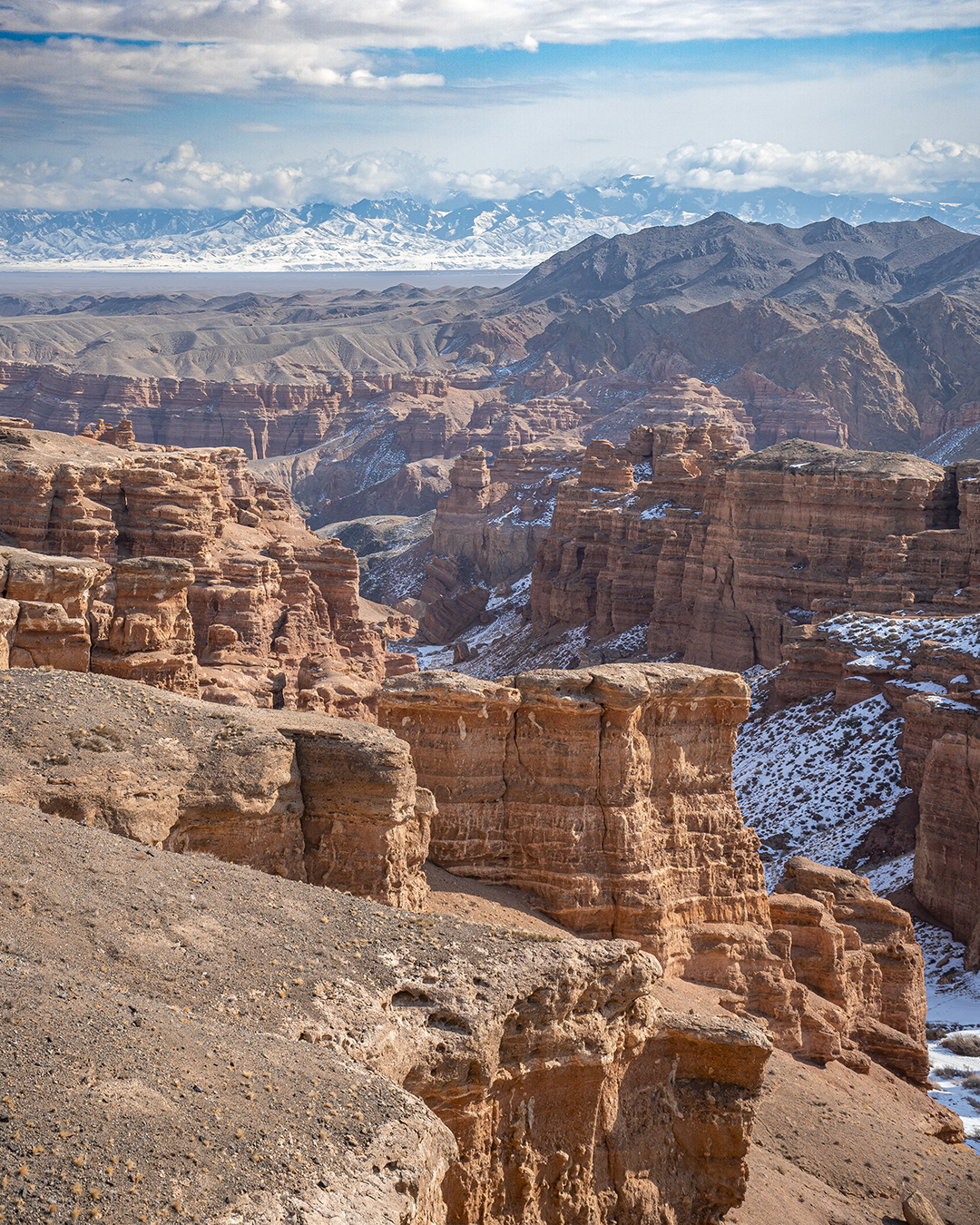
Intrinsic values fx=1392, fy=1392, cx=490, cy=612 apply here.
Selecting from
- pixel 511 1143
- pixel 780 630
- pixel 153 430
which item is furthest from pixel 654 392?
pixel 511 1143

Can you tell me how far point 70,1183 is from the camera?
921cm

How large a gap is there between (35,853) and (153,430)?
17342 centimetres

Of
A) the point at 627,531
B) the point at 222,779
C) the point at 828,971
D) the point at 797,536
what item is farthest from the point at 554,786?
the point at 627,531

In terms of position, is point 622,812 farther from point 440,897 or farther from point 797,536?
point 797,536

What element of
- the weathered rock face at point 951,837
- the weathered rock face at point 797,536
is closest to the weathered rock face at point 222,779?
→ the weathered rock face at point 951,837

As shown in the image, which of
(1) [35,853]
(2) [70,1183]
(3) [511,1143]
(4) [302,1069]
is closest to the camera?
(2) [70,1183]

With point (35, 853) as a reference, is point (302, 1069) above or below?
below

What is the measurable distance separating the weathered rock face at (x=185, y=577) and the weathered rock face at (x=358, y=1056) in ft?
39.8

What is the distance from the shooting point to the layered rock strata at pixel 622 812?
871 inches

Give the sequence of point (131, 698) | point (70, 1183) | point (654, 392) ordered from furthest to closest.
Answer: point (654, 392) < point (131, 698) < point (70, 1183)

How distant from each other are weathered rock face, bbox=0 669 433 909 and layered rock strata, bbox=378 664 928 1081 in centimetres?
251

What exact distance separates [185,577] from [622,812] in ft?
49.4

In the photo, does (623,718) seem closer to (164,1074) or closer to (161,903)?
(161,903)

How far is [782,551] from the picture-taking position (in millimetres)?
65625
